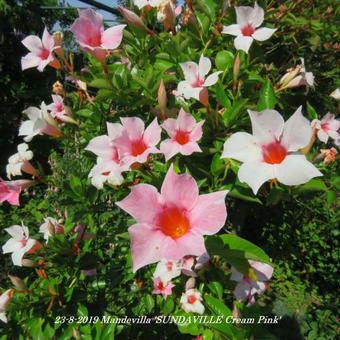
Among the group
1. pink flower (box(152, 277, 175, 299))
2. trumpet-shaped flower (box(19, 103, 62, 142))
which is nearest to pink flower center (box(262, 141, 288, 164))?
pink flower (box(152, 277, 175, 299))

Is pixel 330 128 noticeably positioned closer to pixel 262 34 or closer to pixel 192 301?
pixel 262 34

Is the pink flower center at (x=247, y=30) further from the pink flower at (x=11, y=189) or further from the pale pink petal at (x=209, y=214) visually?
the pink flower at (x=11, y=189)

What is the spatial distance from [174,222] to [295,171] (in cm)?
26

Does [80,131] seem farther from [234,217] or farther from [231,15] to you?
[234,217]

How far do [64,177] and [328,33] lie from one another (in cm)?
220

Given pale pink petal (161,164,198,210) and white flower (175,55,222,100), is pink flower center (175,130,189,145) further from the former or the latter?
pale pink petal (161,164,198,210)

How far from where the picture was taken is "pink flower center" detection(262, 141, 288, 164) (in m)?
0.79

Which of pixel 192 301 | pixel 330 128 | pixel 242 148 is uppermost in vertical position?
pixel 242 148

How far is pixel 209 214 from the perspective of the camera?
702 millimetres

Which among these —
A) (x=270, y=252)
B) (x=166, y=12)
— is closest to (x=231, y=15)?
(x=166, y=12)

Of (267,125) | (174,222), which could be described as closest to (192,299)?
(174,222)

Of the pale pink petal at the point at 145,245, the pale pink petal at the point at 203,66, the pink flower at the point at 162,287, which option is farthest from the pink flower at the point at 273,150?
the pink flower at the point at 162,287

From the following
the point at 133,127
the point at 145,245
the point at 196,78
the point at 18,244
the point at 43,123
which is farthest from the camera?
the point at 18,244

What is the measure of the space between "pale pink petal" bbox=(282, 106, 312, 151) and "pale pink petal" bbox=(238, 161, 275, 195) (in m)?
0.06
